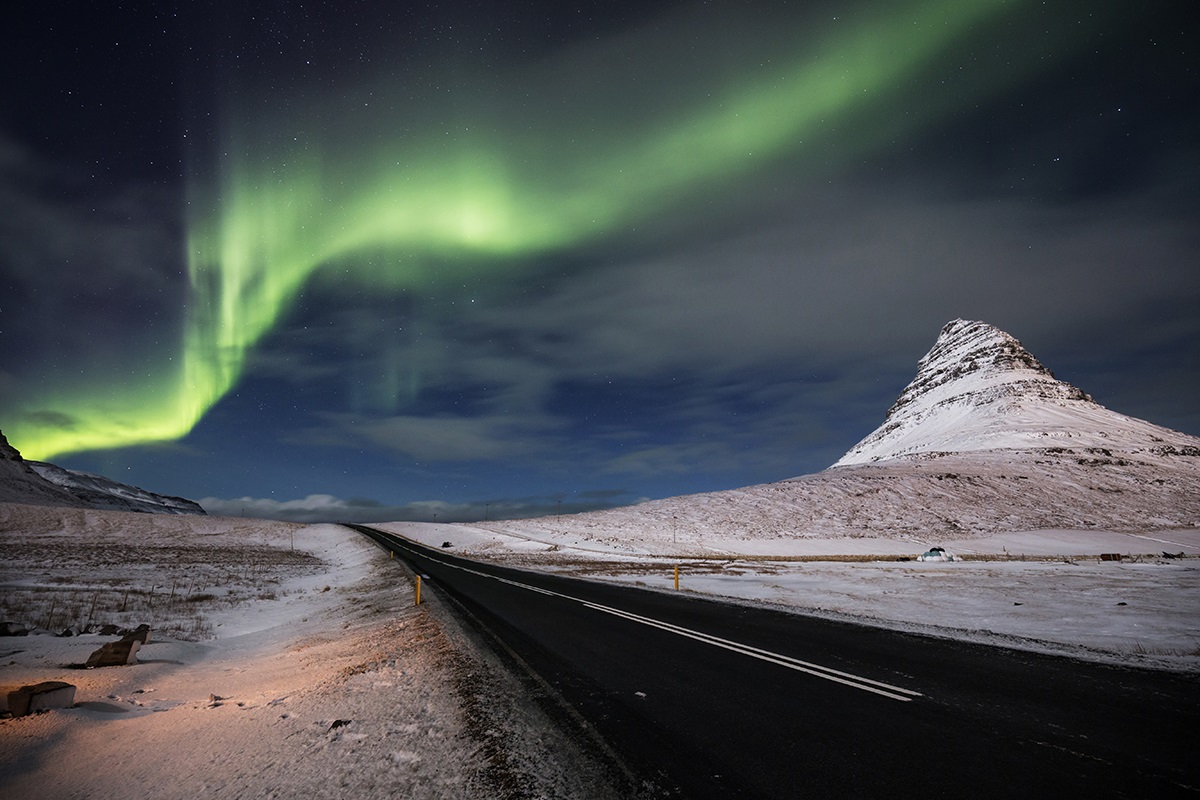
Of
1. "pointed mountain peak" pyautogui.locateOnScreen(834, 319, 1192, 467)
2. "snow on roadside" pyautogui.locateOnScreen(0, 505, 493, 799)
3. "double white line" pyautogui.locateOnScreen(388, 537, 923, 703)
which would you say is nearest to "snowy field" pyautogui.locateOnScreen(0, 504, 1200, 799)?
"snow on roadside" pyautogui.locateOnScreen(0, 505, 493, 799)

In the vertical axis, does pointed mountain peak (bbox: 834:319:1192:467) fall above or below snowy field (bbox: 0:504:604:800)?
above

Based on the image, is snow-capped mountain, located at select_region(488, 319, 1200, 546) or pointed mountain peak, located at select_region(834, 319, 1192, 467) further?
pointed mountain peak, located at select_region(834, 319, 1192, 467)

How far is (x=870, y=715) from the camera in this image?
242 inches

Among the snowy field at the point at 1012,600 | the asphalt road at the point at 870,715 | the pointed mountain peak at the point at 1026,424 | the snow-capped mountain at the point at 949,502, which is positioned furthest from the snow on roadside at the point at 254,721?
the pointed mountain peak at the point at 1026,424

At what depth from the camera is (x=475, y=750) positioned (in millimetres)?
5613

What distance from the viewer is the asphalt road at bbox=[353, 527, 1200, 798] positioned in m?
4.56

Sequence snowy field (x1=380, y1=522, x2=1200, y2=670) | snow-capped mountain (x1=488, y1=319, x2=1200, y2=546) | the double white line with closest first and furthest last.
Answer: the double white line, snowy field (x1=380, y1=522, x2=1200, y2=670), snow-capped mountain (x1=488, y1=319, x2=1200, y2=546)

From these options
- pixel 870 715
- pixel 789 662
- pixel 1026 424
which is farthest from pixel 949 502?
pixel 1026 424

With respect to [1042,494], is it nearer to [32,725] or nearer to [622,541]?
[622,541]

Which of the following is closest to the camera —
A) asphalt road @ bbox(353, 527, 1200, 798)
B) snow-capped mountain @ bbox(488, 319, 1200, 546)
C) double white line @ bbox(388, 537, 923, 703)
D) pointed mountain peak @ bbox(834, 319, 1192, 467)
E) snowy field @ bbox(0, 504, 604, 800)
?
asphalt road @ bbox(353, 527, 1200, 798)

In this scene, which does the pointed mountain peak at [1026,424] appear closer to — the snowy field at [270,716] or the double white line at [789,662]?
the double white line at [789,662]

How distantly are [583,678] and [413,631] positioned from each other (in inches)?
267

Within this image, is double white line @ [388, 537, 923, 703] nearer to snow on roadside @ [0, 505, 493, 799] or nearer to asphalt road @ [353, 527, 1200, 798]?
asphalt road @ [353, 527, 1200, 798]

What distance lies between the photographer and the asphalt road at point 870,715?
456cm
